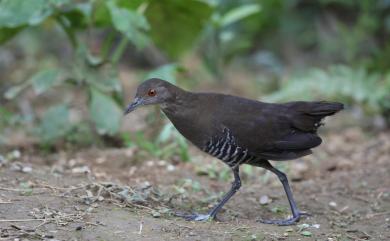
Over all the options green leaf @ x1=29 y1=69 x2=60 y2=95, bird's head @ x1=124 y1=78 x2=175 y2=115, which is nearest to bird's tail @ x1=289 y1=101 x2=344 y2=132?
bird's head @ x1=124 y1=78 x2=175 y2=115

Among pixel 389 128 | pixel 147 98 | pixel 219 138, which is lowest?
pixel 219 138

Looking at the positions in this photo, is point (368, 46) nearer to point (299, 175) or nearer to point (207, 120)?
point (299, 175)

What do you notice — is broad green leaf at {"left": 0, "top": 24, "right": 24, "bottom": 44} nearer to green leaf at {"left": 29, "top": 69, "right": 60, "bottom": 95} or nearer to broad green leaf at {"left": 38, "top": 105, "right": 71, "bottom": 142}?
green leaf at {"left": 29, "top": 69, "right": 60, "bottom": 95}

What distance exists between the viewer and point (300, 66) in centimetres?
1197

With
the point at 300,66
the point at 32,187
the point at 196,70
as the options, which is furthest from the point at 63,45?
the point at 32,187

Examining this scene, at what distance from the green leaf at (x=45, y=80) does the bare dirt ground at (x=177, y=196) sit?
2.33 ft

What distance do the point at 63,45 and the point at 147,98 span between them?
698cm

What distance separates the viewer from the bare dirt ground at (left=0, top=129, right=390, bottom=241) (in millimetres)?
4766

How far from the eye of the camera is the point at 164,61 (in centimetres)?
1118

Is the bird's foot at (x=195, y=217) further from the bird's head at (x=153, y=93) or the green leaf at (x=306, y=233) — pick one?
the bird's head at (x=153, y=93)

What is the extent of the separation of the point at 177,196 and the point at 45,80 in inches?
76.2

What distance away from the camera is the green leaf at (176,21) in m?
7.75

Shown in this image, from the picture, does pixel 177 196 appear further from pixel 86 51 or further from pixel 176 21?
pixel 176 21

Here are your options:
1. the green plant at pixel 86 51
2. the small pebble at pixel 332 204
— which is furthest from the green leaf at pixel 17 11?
the small pebble at pixel 332 204
